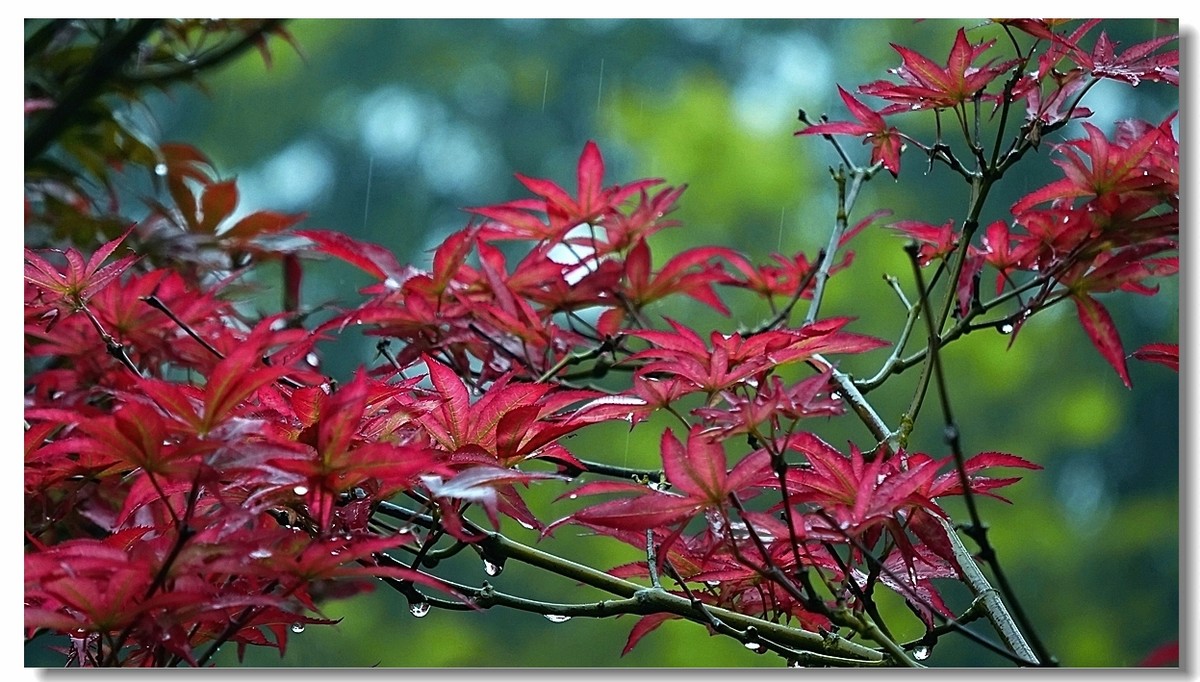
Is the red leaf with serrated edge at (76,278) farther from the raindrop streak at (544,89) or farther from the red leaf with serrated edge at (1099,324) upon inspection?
the raindrop streak at (544,89)

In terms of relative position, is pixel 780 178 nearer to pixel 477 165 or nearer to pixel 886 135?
pixel 477 165

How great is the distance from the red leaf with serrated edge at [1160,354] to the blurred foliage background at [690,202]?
2.53 meters

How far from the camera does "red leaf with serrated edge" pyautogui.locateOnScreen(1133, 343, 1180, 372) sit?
700 mm

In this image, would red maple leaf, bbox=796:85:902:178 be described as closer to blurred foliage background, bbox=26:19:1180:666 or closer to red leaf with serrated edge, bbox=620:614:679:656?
red leaf with serrated edge, bbox=620:614:679:656

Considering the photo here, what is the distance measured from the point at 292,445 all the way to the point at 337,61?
4656 mm

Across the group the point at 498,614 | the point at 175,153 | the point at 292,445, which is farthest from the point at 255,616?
the point at 498,614

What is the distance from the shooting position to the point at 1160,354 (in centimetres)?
71

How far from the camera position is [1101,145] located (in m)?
0.72

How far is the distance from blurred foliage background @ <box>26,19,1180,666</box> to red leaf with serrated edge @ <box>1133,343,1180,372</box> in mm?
2529

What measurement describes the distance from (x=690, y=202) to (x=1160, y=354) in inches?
151

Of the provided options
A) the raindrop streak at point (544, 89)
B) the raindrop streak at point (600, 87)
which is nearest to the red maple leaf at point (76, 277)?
the raindrop streak at point (600, 87)

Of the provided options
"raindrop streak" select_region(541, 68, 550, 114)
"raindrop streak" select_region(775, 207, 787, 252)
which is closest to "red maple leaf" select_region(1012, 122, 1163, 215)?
"raindrop streak" select_region(775, 207, 787, 252)

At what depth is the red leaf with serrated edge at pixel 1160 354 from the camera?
0.70m

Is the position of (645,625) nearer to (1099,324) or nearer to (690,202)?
(1099,324)
